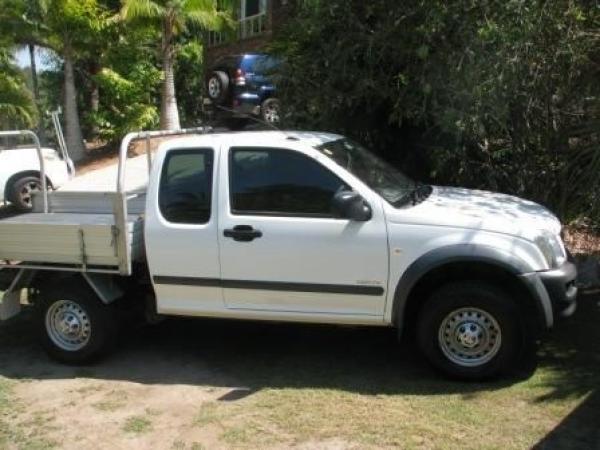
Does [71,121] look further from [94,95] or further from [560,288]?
[560,288]

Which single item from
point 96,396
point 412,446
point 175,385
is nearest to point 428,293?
point 412,446

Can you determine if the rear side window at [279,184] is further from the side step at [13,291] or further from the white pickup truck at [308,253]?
→ the side step at [13,291]

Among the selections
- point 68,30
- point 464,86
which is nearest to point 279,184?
point 464,86

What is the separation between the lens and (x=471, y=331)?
5195 mm

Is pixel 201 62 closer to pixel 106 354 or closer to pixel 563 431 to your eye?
pixel 106 354

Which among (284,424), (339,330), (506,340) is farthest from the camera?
(339,330)

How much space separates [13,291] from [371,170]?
10.0 ft

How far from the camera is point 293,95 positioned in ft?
27.2

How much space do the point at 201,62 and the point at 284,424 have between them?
2146cm

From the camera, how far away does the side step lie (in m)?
6.20

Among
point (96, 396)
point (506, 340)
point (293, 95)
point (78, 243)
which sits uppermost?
point (293, 95)

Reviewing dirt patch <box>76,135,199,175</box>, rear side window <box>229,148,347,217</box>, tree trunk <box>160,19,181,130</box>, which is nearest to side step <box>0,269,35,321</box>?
rear side window <box>229,148,347,217</box>

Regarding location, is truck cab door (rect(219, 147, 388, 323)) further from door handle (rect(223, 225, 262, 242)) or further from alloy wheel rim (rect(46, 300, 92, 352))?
alloy wheel rim (rect(46, 300, 92, 352))

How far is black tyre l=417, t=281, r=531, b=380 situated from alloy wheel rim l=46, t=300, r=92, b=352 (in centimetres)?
261
